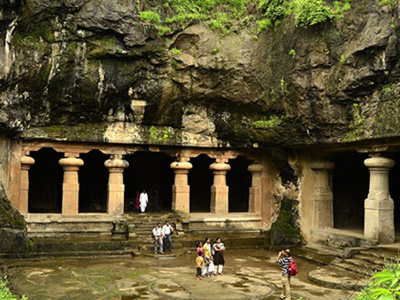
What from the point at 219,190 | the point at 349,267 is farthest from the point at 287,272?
the point at 219,190

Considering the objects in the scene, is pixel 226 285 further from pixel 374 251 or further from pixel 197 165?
pixel 197 165

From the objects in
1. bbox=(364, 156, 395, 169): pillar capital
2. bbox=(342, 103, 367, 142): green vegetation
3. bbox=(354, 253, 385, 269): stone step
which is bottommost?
bbox=(354, 253, 385, 269): stone step

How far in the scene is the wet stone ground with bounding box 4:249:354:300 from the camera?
403 inches

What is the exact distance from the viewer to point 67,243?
14.6 metres

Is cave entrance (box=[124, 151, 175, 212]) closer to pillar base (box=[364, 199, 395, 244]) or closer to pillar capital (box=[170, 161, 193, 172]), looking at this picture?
pillar capital (box=[170, 161, 193, 172])

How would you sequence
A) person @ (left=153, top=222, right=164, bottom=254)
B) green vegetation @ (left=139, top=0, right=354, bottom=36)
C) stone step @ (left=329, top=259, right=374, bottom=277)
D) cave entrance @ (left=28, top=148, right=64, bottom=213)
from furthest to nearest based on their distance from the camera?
1. cave entrance @ (left=28, top=148, right=64, bottom=213)
2. green vegetation @ (left=139, top=0, right=354, bottom=36)
3. person @ (left=153, top=222, right=164, bottom=254)
4. stone step @ (left=329, top=259, right=374, bottom=277)

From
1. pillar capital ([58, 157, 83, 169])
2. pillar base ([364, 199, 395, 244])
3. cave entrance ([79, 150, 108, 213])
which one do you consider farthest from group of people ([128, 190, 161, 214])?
pillar base ([364, 199, 395, 244])

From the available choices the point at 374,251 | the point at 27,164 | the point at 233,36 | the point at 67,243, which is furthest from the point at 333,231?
the point at 27,164

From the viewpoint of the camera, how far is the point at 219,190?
1847 centimetres

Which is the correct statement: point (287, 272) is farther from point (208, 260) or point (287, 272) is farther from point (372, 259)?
point (372, 259)

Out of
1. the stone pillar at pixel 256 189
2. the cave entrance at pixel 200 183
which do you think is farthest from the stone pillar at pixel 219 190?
the cave entrance at pixel 200 183

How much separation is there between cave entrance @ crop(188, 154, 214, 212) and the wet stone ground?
28.5ft

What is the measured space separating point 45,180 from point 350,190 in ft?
44.9

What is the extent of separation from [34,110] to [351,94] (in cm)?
1019
